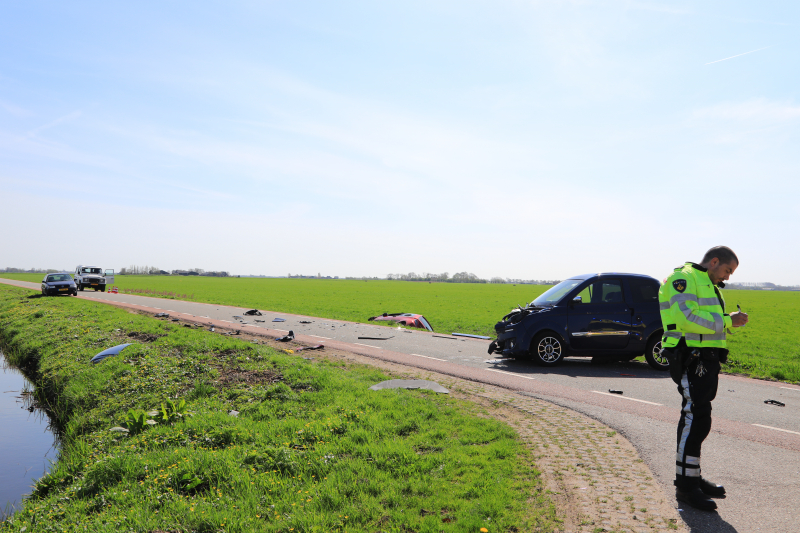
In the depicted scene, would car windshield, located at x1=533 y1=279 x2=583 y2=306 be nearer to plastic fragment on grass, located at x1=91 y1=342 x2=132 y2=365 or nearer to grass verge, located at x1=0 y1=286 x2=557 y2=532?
grass verge, located at x1=0 y1=286 x2=557 y2=532

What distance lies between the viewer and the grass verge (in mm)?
3910

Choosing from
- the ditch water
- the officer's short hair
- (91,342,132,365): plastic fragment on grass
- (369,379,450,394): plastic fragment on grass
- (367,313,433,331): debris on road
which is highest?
the officer's short hair

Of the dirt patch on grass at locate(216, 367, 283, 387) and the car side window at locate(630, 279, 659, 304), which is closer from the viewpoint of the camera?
the dirt patch on grass at locate(216, 367, 283, 387)

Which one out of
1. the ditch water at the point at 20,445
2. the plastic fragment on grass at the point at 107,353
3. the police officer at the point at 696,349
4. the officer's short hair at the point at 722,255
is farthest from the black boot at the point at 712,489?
the plastic fragment on grass at the point at 107,353

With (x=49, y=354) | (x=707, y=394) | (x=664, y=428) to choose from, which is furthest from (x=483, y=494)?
(x=49, y=354)

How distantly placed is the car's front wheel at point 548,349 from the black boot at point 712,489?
254 inches

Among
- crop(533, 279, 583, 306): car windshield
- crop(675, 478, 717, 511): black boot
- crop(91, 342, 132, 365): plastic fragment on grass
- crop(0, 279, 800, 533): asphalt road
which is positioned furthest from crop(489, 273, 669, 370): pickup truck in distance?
crop(91, 342, 132, 365): plastic fragment on grass

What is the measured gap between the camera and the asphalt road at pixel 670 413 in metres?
4.01

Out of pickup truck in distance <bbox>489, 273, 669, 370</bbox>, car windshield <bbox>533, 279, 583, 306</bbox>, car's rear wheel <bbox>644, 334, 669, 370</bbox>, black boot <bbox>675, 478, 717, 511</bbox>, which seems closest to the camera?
black boot <bbox>675, 478, 717, 511</bbox>

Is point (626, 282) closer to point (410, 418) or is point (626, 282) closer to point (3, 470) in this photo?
point (410, 418)

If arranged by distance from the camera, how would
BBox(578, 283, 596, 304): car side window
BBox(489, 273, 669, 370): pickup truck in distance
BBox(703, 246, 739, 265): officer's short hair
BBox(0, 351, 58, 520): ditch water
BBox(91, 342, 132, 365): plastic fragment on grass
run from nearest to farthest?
1. BBox(703, 246, 739, 265): officer's short hair
2. BBox(0, 351, 58, 520): ditch water
3. BBox(489, 273, 669, 370): pickup truck in distance
4. BBox(578, 283, 596, 304): car side window
5. BBox(91, 342, 132, 365): plastic fragment on grass

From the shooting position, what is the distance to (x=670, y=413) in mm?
6828

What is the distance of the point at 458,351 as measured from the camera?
1277 centimetres

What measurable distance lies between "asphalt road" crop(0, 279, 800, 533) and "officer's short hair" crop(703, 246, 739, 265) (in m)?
2.08
